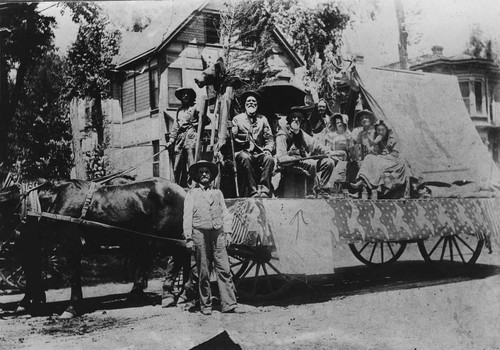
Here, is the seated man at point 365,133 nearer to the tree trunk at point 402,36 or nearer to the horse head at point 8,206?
the tree trunk at point 402,36

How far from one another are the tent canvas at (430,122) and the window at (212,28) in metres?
2.10

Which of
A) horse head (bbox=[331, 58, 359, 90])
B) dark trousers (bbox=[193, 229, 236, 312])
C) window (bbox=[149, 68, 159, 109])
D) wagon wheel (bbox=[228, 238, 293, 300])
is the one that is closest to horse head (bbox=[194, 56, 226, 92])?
window (bbox=[149, 68, 159, 109])

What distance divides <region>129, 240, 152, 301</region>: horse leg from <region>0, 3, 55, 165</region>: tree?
190 cm

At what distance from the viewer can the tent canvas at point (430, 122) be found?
7184 mm

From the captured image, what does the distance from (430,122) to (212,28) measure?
3.42 meters

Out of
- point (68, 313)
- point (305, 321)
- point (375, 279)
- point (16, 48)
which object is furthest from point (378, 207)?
point (16, 48)

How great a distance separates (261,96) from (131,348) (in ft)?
12.1

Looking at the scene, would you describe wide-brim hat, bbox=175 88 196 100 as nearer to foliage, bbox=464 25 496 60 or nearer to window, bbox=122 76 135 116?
window, bbox=122 76 135 116

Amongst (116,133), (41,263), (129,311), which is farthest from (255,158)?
(41,263)

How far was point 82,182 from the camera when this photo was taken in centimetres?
620

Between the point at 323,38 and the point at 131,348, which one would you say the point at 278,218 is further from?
the point at 323,38

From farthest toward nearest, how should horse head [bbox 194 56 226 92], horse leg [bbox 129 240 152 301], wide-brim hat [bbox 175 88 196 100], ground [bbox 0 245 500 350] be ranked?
wide-brim hat [bbox 175 88 196 100]
horse leg [bbox 129 240 152 301]
horse head [bbox 194 56 226 92]
ground [bbox 0 245 500 350]

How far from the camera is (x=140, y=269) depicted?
670cm

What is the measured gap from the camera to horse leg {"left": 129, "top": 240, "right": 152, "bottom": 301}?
6524 mm
